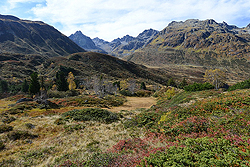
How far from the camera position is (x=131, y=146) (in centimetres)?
820

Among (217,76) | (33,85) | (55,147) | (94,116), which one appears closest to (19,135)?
(55,147)

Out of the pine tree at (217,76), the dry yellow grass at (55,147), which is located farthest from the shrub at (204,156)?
the pine tree at (217,76)

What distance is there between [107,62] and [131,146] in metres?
142

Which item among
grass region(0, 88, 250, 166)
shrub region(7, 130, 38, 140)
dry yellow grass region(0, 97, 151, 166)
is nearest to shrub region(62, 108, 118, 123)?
grass region(0, 88, 250, 166)

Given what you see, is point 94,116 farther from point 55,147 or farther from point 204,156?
point 204,156

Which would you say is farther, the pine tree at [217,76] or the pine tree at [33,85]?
the pine tree at [217,76]

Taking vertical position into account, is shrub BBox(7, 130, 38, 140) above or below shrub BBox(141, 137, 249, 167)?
below

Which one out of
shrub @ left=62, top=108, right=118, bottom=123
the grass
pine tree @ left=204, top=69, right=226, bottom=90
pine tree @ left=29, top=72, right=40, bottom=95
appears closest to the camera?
the grass

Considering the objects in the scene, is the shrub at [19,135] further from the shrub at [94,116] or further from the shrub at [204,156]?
the shrub at [204,156]

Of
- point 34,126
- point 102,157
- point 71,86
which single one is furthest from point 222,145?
point 71,86

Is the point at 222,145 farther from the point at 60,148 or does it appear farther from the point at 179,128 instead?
the point at 60,148

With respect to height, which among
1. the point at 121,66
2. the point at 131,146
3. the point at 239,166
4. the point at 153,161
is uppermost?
the point at 121,66

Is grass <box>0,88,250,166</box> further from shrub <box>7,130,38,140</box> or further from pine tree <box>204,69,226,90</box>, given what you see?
pine tree <box>204,69,226,90</box>

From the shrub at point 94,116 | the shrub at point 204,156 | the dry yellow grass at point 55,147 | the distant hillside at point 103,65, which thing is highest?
the distant hillside at point 103,65
